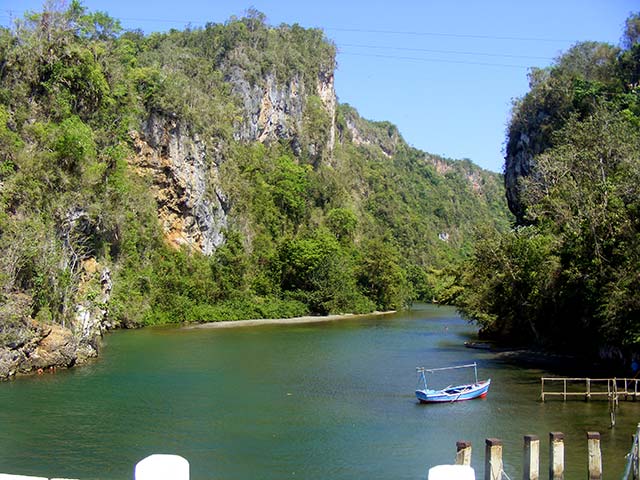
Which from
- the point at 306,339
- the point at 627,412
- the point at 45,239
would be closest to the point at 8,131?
the point at 45,239

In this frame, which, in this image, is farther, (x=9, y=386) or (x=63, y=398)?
(x=9, y=386)

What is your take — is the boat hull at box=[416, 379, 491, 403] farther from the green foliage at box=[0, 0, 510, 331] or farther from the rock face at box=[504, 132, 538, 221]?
the rock face at box=[504, 132, 538, 221]

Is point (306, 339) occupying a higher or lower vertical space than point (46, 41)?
lower

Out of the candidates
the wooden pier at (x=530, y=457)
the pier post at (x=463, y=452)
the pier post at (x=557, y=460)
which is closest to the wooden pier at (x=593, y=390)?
the wooden pier at (x=530, y=457)

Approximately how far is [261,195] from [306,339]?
4683 centimetres

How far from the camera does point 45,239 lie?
39.4 metres

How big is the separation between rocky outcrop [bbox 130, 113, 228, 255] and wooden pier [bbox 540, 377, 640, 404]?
52.6m

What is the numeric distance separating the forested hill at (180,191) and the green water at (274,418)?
603cm

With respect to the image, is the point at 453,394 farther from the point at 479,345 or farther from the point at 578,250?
the point at 479,345

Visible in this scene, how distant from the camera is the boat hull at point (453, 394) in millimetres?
30484

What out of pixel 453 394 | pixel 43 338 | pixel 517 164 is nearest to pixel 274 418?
pixel 453 394

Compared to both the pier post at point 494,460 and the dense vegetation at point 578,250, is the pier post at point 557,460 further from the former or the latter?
the dense vegetation at point 578,250

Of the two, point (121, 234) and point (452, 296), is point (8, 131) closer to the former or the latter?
point (121, 234)

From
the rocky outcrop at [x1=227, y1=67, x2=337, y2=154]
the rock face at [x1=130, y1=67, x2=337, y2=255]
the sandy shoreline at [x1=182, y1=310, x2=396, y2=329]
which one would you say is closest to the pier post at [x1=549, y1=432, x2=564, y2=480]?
the sandy shoreline at [x1=182, y1=310, x2=396, y2=329]
